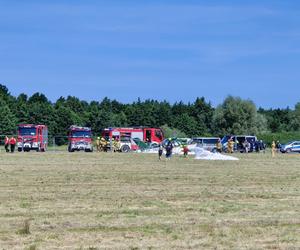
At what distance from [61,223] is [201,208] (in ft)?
11.9

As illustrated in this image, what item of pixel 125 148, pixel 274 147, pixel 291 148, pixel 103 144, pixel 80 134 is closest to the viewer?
pixel 274 147

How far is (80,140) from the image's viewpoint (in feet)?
219

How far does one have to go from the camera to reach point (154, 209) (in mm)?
14562

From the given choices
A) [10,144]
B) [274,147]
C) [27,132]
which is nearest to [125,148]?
[27,132]

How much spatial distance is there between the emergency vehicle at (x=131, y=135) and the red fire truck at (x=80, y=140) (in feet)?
9.75

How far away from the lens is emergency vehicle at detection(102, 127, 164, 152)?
6769 cm

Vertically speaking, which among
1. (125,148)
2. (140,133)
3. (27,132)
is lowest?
(125,148)

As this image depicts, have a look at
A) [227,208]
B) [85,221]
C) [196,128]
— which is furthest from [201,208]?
[196,128]

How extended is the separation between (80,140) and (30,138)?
497 cm

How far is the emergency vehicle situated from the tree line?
2657cm

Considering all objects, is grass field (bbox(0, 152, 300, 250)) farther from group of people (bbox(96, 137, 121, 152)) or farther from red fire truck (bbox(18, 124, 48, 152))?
group of people (bbox(96, 137, 121, 152))

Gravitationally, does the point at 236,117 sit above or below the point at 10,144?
above

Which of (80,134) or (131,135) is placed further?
(131,135)

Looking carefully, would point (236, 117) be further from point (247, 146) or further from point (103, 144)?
point (103, 144)
